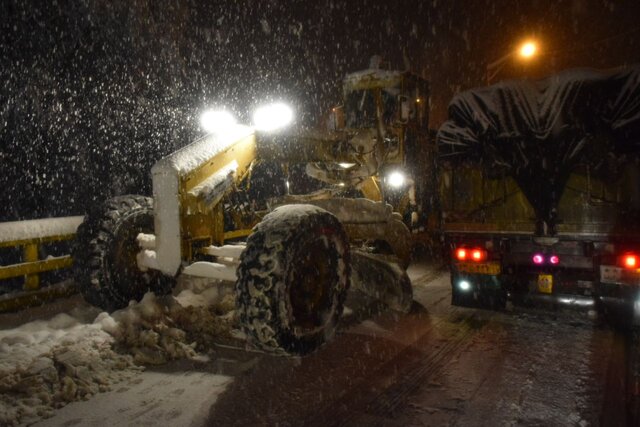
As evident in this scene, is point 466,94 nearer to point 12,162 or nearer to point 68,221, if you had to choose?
point 68,221

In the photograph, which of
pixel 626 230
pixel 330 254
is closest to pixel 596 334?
pixel 626 230

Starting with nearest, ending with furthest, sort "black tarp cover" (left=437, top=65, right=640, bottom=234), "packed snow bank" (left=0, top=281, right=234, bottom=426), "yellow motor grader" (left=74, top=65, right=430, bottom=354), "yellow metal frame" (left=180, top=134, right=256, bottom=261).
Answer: "packed snow bank" (left=0, top=281, right=234, bottom=426) < "yellow motor grader" (left=74, top=65, right=430, bottom=354) < "yellow metal frame" (left=180, top=134, right=256, bottom=261) < "black tarp cover" (left=437, top=65, right=640, bottom=234)

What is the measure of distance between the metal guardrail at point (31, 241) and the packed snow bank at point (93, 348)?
3.91 feet

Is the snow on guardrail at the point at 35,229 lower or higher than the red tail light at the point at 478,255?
higher

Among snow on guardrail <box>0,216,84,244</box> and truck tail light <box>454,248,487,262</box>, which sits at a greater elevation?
snow on guardrail <box>0,216,84,244</box>

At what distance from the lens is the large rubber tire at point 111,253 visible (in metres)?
5.66

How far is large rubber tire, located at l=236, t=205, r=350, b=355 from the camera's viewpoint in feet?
13.6

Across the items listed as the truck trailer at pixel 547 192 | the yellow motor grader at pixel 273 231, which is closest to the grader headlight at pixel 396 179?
the yellow motor grader at pixel 273 231

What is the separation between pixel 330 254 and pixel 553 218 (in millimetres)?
2805

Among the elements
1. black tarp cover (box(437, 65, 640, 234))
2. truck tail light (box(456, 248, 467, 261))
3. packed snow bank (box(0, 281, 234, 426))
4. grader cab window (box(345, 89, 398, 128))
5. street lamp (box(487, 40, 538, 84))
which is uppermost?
street lamp (box(487, 40, 538, 84))

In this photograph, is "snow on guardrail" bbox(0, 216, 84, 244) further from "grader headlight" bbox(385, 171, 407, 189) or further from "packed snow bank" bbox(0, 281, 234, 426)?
"grader headlight" bbox(385, 171, 407, 189)

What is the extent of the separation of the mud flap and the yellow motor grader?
0.01 meters

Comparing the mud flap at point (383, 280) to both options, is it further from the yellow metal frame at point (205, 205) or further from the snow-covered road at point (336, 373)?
the yellow metal frame at point (205, 205)

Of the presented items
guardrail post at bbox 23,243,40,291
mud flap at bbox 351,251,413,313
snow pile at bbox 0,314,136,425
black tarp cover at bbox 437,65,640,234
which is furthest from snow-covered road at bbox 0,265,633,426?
black tarp cover at bbox 437,65,640,234
